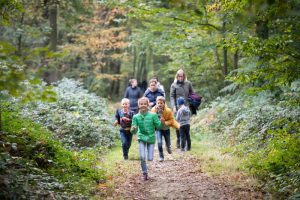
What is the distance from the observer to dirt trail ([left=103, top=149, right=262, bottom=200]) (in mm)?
7363

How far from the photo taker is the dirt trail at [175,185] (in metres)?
7.36

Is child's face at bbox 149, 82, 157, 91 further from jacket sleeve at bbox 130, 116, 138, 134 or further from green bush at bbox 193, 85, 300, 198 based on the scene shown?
jacket sleeve at bbox 130, 116, 138, 134

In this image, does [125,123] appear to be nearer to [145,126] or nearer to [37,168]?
[145,126]

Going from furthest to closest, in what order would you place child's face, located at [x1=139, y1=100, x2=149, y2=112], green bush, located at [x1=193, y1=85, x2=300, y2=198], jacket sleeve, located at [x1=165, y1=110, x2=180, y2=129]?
1. jacket sleeve, located at [x1=165, y1=110, x2=180, y2=129]
2. child's face, located at [x1=139, y1=100, x2=149, y2=112]
3. green bush, located at [x1=193, y1=85, x2=300, y2=198]

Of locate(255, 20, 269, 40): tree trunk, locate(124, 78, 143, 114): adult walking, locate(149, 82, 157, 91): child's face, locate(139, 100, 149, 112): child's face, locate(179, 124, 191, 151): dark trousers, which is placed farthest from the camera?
locate(124, 78, 143, 114): adult walking

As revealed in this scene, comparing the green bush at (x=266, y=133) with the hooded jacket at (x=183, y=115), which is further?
the hooded jacket at (x=183, y=115)

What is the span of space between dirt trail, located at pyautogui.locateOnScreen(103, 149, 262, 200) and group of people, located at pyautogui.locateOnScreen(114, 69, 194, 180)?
417 millimetres

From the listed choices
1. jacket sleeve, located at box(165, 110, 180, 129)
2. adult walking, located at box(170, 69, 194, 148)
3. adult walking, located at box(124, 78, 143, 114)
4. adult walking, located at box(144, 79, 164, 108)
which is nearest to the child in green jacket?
jacket sleeve, located at box(165, 110, 180, 129)

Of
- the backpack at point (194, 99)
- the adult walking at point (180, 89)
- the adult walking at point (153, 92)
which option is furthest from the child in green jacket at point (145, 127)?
the backpack at point (194, 99)

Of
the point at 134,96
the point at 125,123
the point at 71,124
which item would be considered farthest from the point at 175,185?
the point at 134,96

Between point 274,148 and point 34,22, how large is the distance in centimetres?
2171

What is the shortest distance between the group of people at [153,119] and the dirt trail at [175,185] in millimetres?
417

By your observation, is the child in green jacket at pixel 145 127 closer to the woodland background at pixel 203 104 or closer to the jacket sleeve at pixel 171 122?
the woodland background at pixel 203 104

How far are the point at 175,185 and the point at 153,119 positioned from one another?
5.88 ft
